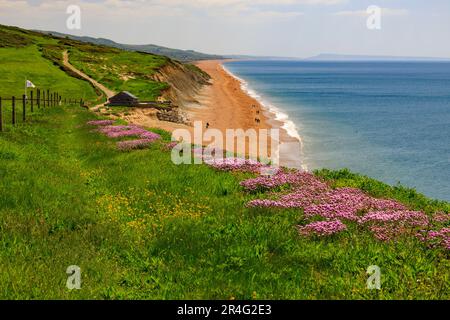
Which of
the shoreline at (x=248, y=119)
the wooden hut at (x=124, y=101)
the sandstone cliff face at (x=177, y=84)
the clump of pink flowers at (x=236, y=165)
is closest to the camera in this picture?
the clump of pink flowers at (x=236, y=165)

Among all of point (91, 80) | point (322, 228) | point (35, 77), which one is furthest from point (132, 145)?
point (91, 80)

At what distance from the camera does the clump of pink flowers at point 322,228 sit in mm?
10641

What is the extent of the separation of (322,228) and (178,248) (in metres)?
3.49

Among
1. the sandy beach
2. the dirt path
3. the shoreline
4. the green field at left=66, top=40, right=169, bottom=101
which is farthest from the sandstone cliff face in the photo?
the dirt path

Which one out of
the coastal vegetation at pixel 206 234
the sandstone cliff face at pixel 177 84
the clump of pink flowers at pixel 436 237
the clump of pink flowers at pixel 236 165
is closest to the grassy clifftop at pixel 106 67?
the sandstone cliff face at pixel 177 84

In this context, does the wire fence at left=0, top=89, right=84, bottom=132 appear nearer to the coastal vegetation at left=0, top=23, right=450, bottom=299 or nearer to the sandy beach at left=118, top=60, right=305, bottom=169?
the sandy beach at left=118, top=60, right=305, bottom=169

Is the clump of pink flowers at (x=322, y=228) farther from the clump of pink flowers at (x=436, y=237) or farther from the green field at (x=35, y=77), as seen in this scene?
the green field at (x=35, y=77)

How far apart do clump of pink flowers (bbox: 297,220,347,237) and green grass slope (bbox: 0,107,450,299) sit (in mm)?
230

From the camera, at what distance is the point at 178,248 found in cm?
996

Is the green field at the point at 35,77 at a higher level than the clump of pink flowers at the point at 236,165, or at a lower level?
A: higher

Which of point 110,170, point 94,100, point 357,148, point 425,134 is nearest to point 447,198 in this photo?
point 357,148

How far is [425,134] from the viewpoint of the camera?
6781 cm

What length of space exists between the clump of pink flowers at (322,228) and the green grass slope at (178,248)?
0.23 meters

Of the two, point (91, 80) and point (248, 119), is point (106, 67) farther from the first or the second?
point (248, 119)
